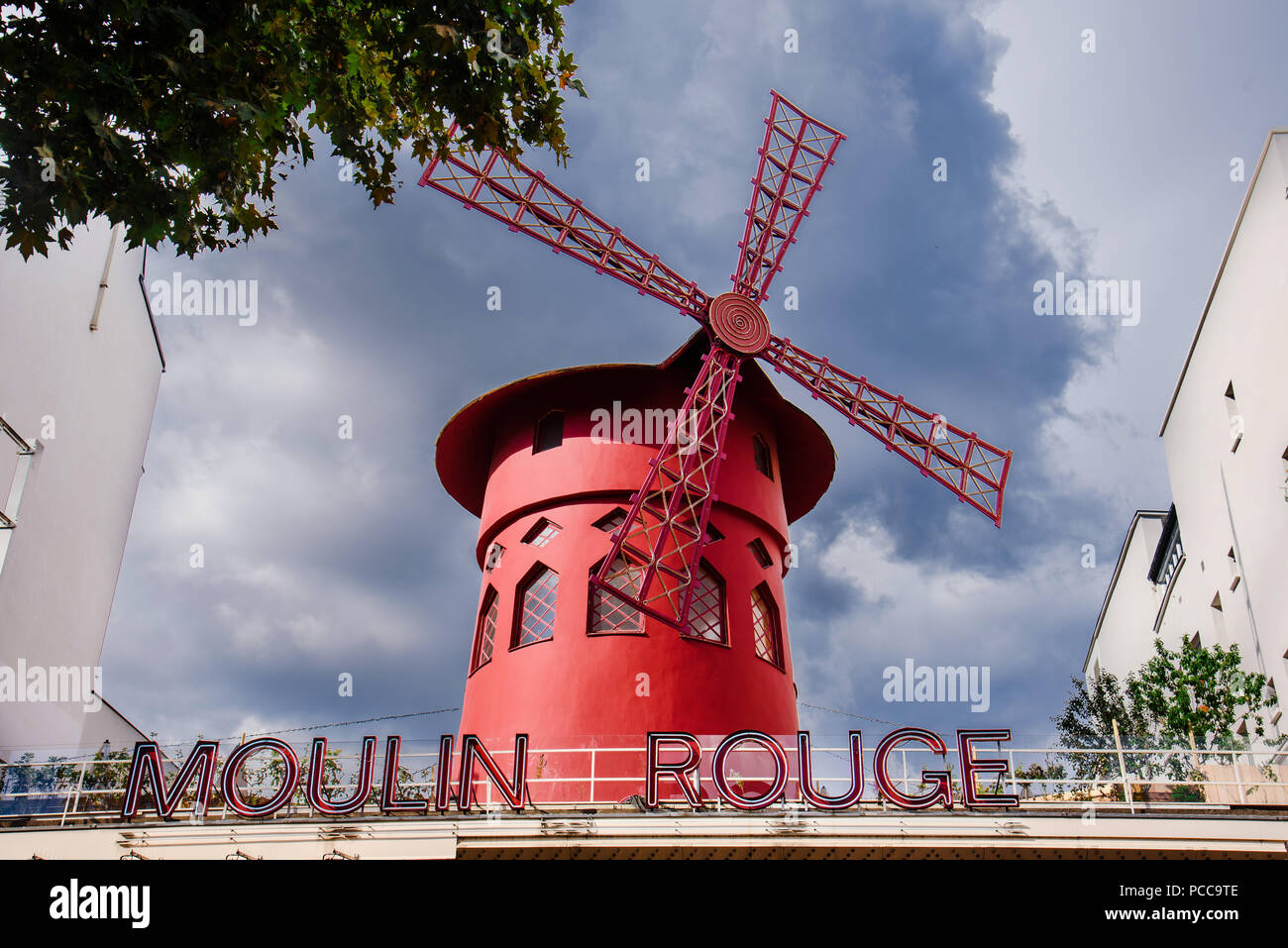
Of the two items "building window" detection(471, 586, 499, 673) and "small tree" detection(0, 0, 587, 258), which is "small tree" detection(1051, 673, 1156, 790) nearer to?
"building window" detection(471, 586, 499, 673)

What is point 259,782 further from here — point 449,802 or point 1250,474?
point 1250,474

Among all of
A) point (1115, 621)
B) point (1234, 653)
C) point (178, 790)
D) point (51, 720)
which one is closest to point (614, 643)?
point (178, 790)

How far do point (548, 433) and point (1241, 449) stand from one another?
33.5 ft

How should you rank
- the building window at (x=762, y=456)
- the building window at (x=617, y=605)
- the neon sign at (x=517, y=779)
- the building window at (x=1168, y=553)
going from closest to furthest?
the neon sign at (x=517, y=779)
the building window at (x=617, y=605)
the building window at (x=762, y=456)
the building window at (x=1168, y=553)

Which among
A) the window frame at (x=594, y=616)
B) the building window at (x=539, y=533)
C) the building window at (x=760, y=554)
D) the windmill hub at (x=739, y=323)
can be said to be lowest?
the window frame at (x=594, y=616)

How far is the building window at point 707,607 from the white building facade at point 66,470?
727 cm

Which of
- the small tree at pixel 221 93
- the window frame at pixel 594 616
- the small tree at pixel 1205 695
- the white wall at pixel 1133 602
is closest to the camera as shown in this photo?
the small tree at pixel 221 93

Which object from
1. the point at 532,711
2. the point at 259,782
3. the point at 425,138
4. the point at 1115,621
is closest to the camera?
the point at 425,138

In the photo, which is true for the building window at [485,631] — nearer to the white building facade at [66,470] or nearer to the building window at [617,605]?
the building window at [617,605]

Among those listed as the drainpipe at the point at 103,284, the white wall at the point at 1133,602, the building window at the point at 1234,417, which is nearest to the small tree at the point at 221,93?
the drainpipe at the point at 103,284

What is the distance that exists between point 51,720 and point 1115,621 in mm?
24010

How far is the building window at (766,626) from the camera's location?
12.9 metres

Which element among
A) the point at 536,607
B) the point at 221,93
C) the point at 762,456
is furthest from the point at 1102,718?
the point at 221,93
